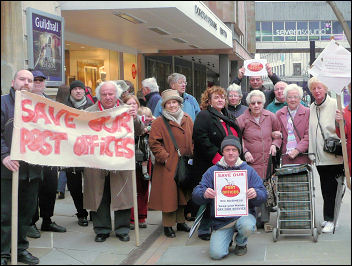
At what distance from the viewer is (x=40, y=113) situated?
569cm

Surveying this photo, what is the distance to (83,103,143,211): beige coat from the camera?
6.35m

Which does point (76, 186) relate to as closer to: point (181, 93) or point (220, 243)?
point (181, 93)

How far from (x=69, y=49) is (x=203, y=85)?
851 inches

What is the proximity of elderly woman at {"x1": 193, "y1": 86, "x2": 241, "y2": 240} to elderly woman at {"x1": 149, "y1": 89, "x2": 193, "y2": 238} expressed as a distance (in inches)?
7.5

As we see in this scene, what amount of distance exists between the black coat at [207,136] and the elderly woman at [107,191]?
2.67 ft

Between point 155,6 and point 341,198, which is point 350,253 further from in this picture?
point 155,6

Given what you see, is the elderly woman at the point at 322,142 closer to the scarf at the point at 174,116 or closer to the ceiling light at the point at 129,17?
the scarf at the point at 174,116

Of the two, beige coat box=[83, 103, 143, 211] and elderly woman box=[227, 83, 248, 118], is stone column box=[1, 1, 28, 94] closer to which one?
beige coat box=[83, 103, 143, 211]

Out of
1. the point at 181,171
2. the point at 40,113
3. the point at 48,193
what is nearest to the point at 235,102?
the point at 181,171

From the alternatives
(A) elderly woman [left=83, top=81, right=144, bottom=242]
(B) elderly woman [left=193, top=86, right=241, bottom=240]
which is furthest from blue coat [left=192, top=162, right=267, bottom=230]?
(A) elderly woman [left=83, top=81, right=144, bottom=242]

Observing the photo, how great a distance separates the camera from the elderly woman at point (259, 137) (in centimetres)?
679

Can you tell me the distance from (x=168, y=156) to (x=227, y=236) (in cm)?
132

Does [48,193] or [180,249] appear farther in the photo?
[48,193]

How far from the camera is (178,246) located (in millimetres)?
6305
